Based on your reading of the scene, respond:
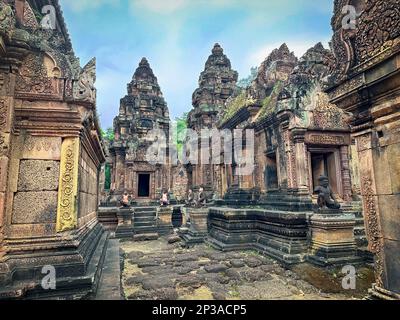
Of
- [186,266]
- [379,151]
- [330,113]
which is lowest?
[186,266]

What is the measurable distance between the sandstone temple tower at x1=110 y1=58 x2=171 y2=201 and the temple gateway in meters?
6.43

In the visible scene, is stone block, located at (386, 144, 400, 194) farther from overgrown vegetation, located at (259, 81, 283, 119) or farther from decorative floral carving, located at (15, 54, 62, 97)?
overgrown vegetation, located at (259, 81, 283, 119)

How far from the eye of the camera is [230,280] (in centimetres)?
503

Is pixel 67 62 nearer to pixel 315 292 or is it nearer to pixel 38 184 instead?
pixel 38 184

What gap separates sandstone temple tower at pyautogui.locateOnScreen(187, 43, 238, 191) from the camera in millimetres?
19717

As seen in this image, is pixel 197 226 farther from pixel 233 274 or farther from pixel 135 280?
pixel 135 280

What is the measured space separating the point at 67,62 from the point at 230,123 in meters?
8.47

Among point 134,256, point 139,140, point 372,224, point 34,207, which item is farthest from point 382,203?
point 139,140

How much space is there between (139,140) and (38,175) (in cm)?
1635

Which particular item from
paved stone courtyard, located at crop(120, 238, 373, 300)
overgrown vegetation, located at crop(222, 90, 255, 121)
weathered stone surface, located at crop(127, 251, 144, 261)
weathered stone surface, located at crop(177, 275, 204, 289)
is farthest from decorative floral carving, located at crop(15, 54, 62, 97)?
overgrown vegetation, located at crop(222, 90, 255, 121)
